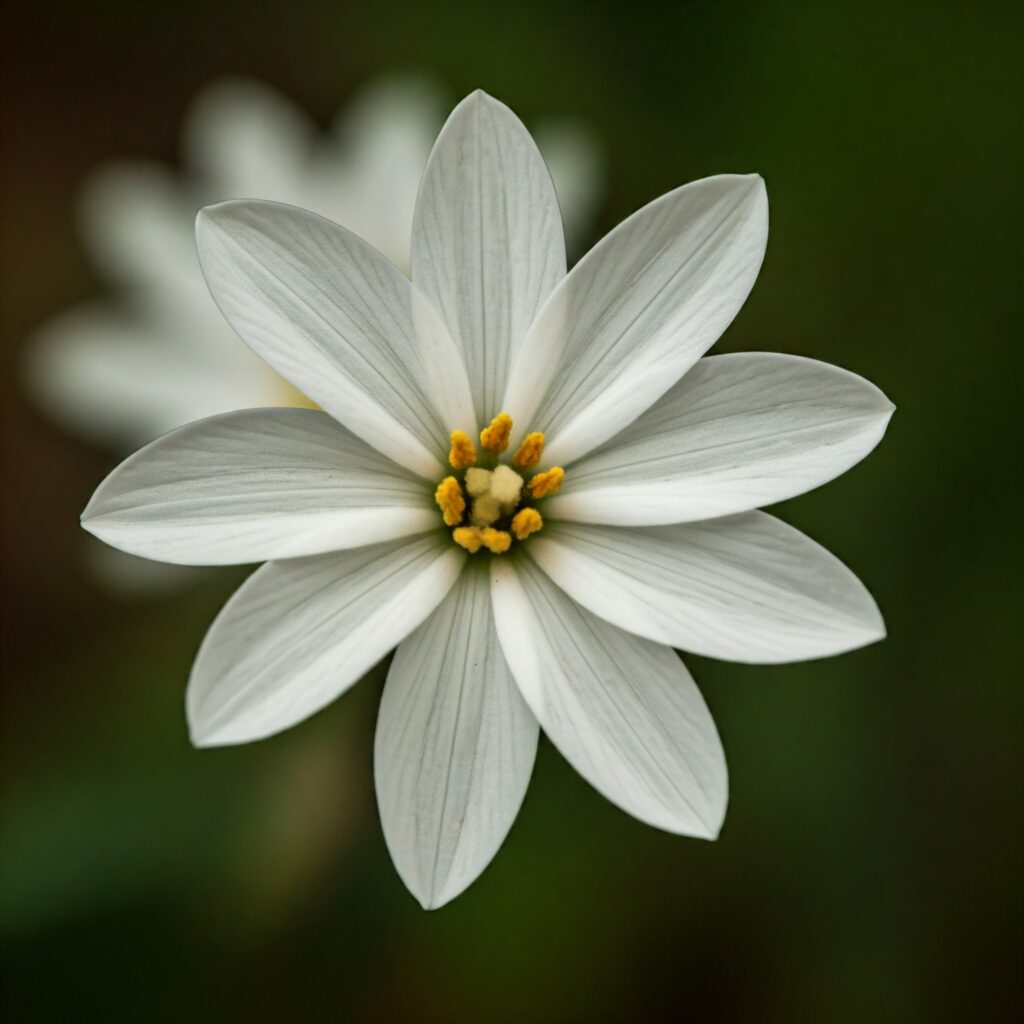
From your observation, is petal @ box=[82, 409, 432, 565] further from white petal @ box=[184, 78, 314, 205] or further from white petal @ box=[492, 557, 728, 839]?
white petal @ box=[184, 78, 314, 205]

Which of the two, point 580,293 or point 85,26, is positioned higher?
point 85,26

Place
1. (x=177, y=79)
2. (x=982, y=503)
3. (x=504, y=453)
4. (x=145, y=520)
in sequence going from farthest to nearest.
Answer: (x=177, y=79) < (x=982, y=503) < (x=504, y=453) < (x=145, y=520)

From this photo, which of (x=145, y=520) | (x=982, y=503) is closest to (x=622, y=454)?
(x=145, y=520)

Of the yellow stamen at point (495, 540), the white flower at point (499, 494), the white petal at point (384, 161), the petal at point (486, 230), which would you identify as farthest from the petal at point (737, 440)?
the white petal at point (384, 161)

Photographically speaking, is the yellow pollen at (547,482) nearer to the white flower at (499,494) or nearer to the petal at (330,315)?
the white flower at (499,494)

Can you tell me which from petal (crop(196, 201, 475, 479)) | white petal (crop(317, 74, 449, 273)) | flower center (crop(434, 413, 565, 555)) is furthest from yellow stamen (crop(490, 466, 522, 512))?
white petal (crop(317, 74, 449, 273))

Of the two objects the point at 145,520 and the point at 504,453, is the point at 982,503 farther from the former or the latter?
the point at 145,520

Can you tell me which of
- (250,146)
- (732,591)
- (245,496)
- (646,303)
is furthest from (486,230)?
(250,146)
